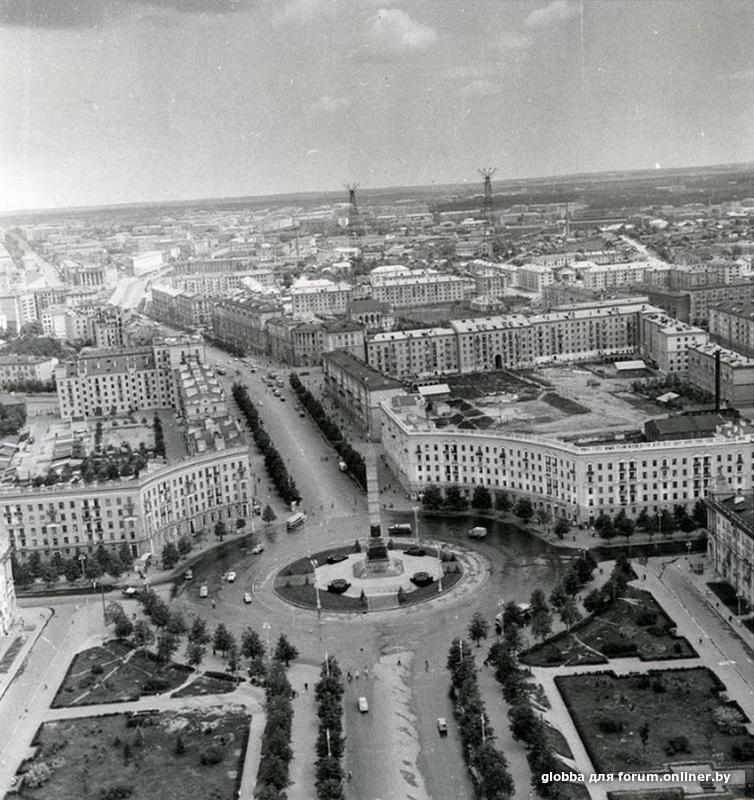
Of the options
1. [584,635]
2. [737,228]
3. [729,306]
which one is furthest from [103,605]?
[737,228]

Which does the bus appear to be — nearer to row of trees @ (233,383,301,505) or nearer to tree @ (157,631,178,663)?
row of trees @ (233,383,301,505)

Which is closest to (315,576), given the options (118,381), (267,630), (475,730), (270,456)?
(267,630)

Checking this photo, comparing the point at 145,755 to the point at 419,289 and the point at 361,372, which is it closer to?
the point at 361,372

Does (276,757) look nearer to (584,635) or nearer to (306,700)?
(306,700)

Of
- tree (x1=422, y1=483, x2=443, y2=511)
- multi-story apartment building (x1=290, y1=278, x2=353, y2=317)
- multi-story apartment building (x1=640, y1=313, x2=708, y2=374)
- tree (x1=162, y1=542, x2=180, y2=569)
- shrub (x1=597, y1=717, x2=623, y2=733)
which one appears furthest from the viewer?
multi-story apartment building (x1=290, y1=278, x2=353, y2=317)

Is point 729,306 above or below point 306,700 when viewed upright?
above

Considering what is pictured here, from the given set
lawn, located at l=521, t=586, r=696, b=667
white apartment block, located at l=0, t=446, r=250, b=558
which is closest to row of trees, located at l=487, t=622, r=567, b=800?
lawn, located at l=521, t=586, r=696, b=667
